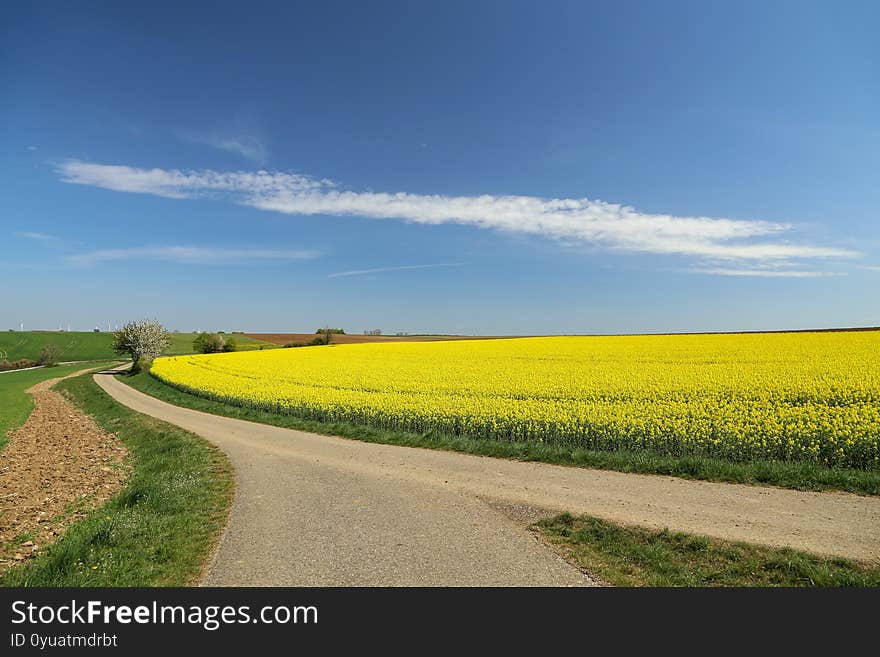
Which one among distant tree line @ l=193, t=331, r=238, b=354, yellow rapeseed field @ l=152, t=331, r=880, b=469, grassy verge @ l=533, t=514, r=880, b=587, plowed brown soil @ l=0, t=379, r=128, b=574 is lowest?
plowed brown soil @ l=0, t=379, r=128, b=574

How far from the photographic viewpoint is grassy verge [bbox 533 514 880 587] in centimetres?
651

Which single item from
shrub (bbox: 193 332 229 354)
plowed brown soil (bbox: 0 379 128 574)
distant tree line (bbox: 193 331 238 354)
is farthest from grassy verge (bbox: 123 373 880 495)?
shrub (bbox: 193 332 229 354)

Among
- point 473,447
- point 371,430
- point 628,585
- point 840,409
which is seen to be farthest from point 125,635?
point 840,409

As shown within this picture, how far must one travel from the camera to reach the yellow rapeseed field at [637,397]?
515 inches

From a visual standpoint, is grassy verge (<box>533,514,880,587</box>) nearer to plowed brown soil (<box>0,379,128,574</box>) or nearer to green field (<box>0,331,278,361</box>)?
plowed brown soil (<box>0,379,128,574</box>)

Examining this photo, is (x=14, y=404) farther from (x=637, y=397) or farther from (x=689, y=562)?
(x=689, y=562)

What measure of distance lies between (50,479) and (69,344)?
107 meters

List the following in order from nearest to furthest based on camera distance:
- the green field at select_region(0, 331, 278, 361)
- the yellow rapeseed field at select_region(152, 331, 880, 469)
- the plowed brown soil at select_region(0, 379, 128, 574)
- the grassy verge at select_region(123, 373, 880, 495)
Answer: the plowed brown soil at select_region(0, 379, 128, 574) → the grassy verge at select_region(123, 373, 880, 495) → the yellow rapeseed field at select_region(152, 331, 880, 469) → the green field at select_region(0, 331, 278, 361)

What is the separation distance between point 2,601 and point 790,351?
3816 centimetres

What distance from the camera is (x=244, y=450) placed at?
16.2m

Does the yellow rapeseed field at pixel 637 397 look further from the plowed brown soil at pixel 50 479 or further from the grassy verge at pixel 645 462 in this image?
the plowed brown soil at pixel 50 479

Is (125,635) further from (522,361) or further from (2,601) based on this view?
(522,361)

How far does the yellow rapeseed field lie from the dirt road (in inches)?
95.1

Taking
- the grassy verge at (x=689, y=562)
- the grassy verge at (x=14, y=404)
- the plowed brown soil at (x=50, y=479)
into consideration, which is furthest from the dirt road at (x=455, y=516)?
the grassy verge at (x=14, y=404)
